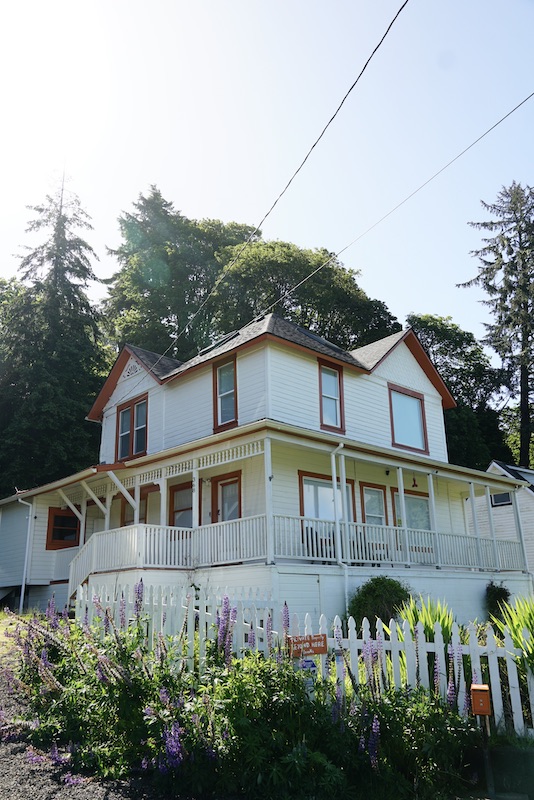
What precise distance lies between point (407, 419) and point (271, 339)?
22.8 ft

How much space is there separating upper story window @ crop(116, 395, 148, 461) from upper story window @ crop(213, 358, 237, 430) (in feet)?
12.2

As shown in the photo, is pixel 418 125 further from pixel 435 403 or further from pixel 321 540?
pixel 435 403

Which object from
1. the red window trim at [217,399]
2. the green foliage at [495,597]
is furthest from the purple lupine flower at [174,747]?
the green foliage at [495,597]

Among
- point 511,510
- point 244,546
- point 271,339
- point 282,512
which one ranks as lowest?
point 244,546

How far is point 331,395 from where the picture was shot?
2014cm

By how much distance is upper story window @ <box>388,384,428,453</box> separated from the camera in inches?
873

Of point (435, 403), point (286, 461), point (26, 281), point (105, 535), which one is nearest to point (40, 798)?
point (105, 535)

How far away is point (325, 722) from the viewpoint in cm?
539

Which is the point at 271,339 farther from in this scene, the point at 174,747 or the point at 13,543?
the point at 174,747

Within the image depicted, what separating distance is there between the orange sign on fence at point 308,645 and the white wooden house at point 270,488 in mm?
7180

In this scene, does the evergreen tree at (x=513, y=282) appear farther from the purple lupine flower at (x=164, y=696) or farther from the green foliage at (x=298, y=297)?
the purple lupine flower at (x=164, y=696)

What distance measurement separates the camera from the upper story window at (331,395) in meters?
19.7

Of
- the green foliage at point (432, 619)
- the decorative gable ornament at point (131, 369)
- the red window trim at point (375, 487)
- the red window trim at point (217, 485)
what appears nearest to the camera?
the green foliage at point (432, 619)

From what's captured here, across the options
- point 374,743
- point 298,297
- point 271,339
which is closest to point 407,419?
point 271,339
